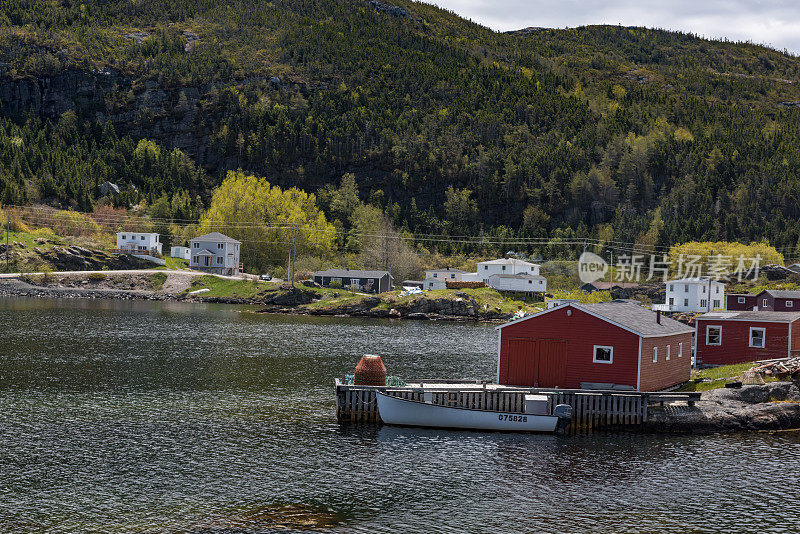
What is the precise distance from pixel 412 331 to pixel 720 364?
53224 millimetres

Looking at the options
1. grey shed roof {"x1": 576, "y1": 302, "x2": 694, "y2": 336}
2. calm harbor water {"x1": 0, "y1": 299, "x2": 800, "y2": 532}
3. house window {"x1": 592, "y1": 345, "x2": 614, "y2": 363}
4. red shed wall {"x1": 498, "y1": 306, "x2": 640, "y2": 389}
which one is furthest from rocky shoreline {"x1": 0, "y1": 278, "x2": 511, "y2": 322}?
house window {"x1": 592, "y1": 345, "x2": 614, "y2": 363}

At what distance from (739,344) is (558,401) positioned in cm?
2232

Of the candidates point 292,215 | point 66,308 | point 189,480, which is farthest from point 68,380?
point 292,215

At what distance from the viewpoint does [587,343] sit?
4806 centimetres

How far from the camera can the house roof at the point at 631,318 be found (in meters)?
47.7

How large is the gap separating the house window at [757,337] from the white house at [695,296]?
6925 cm

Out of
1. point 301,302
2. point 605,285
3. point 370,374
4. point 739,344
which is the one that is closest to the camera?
point 370,374

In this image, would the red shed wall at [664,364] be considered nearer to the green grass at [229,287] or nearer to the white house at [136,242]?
the green grass at [229,287]

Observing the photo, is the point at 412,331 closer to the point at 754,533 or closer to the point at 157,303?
the point at 157,303

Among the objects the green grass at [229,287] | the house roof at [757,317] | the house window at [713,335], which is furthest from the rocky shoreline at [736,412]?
the green grass at [229,287]

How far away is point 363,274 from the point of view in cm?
15975

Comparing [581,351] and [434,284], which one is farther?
[434,284]

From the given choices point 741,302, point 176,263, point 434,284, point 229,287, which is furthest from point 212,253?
point 741,302

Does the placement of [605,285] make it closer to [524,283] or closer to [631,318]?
[524,283]
